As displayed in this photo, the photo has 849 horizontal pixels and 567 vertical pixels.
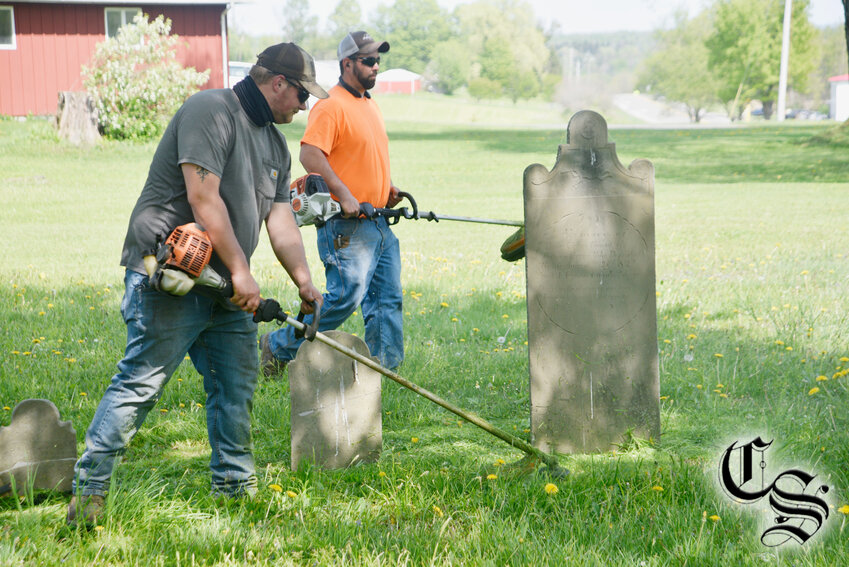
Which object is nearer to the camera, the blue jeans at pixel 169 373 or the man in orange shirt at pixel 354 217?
the blue jeans at pixel 169 373

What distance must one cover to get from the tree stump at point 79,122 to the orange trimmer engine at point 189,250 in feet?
65.3

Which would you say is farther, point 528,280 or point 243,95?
point 528,280

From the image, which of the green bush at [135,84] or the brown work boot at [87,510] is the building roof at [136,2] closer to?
the green bush at [135,84]

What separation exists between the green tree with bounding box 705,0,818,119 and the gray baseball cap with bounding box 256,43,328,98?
68.0m

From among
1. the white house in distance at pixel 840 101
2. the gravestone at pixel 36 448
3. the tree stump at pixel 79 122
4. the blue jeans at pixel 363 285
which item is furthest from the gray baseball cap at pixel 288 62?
the white house in distance at pixel 840 101

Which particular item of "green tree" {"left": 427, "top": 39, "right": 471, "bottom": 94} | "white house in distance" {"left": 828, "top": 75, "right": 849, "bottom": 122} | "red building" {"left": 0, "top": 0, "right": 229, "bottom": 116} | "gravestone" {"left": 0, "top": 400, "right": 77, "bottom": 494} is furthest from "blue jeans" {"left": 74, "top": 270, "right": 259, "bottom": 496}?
"green tree" {"left": 427, "top": 39, "right": 471, "bottom": 94}

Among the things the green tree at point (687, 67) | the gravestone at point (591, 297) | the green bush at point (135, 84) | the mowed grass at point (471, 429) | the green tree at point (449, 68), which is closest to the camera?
the mowed grass at point (471, 429)

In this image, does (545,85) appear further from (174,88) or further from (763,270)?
(763,270)

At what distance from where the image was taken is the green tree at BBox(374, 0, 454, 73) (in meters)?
104

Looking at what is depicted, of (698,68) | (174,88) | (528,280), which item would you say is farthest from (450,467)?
(698,68)

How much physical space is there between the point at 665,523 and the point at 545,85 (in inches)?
3877

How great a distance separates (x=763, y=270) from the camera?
29.3 feet

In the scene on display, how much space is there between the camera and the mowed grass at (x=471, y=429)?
324cm

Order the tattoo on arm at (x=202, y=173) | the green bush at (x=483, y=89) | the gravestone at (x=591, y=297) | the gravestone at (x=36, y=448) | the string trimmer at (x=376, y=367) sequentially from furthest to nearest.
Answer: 1. the green bush at (x=483, y=89)
2. the gravestone at (x=591, y=297)
3. the gravestone at (x=36, y=448)
4. the string trimmer at (x=376, y=367)
5. the tattoo on arm at (x=202, y=173)
